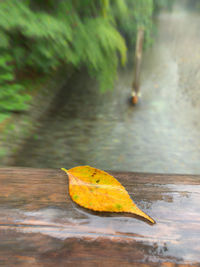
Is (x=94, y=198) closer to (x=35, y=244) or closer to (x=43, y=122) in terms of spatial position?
(x=35, y=244)

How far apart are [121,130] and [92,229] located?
2.33 m

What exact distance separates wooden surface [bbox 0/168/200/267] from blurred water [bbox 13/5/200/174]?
1.52m

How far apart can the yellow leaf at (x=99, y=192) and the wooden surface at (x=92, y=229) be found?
18 mm

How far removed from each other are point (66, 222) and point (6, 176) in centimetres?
24

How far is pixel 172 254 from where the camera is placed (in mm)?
430

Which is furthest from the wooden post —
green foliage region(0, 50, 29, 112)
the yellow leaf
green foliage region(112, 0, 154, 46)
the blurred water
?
the yellow leaf

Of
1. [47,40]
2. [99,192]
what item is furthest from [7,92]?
[99,192]

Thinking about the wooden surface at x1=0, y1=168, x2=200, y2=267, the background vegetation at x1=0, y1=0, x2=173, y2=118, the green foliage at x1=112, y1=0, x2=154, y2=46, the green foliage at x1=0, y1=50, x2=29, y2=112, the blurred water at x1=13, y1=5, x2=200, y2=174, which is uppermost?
the green foliage at x1=112, y1=0, x2=154, y2=46

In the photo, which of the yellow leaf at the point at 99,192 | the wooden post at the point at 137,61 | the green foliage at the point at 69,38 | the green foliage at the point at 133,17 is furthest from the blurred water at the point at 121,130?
the yellow leaf at the point at 99,192

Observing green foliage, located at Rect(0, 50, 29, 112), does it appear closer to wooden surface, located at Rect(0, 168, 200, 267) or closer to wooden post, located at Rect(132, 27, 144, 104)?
wooden surface, located at Rect(0, 168, 200, 267)

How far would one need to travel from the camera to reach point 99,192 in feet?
1.88

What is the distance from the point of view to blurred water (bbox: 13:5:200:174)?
2217 millimetres

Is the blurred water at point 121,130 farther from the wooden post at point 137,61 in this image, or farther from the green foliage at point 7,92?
the green foliage at point 7,92

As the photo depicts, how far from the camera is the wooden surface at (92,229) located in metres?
0.42
